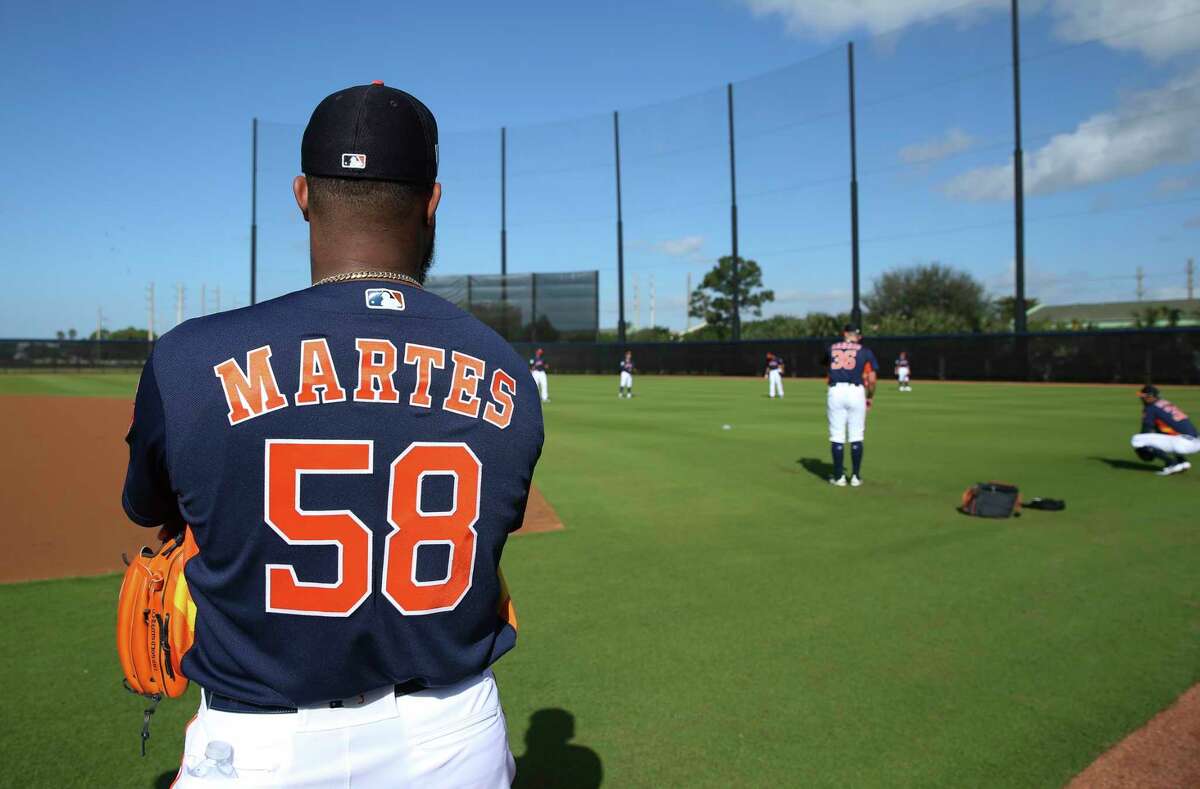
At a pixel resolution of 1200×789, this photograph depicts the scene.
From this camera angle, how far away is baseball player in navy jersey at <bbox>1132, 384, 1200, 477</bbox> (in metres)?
10.9

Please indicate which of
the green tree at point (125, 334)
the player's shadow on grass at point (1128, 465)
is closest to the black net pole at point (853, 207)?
the player's shadow on grass at point (1128, 465)

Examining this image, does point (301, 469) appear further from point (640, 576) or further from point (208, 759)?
point (640, 576)

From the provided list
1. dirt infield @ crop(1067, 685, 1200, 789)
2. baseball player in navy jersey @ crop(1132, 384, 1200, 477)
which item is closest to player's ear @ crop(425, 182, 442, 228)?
dirt infield @ crop(1067, 685, 1200, 789)

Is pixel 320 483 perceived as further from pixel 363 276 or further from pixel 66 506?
pixel 66 506

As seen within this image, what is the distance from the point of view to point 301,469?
1.47 meters

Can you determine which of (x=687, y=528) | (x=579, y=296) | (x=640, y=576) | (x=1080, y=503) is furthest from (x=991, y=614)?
(x=579, y=296)

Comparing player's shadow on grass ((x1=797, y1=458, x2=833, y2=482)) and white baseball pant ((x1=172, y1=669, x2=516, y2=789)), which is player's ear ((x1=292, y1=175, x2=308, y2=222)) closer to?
white baseball pant ((x1=172, y1=669, x2=516, y2=789))

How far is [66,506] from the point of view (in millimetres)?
8461

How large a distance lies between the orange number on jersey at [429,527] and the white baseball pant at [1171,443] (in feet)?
39.9

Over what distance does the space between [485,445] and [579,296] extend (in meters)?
56.2

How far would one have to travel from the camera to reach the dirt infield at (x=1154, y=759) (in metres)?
3.38

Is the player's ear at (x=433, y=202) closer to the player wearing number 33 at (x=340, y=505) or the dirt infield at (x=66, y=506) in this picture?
the player wearing number 33 at (x=340, y=505)

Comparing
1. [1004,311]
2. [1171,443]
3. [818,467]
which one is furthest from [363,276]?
[1004,311]

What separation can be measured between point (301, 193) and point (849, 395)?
9535mm
